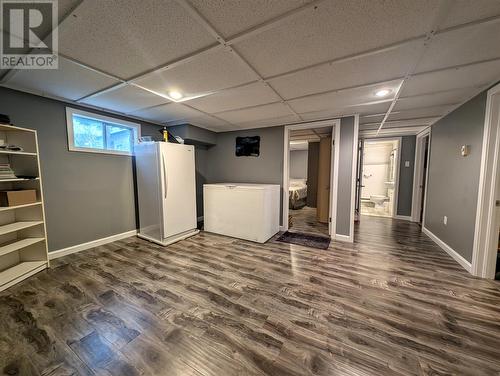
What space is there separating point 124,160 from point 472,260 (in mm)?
5361

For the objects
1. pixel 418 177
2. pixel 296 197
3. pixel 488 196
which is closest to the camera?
pixel 488 196

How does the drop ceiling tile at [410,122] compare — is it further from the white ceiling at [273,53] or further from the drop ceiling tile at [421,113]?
the white ceiling at [273,53]

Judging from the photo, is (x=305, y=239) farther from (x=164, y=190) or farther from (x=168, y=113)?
(x=168, y=113)

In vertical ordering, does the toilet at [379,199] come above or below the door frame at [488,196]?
below

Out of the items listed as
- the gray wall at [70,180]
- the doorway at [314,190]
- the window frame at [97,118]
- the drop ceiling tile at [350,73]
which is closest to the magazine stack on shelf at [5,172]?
the gray wall at [70,180]

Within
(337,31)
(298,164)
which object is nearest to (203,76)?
(337,31)

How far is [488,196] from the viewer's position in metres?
2.19

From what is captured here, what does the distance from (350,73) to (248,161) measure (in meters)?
2.76

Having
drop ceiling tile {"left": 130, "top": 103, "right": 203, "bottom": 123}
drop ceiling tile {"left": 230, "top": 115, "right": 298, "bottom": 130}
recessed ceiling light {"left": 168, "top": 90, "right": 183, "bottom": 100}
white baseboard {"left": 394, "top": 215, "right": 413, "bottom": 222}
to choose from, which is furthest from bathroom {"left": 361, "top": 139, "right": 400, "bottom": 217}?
recessed ceiling light {"left": 168, "top": 90, "right": 183, "bottom": 100}

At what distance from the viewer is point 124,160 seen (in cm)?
346

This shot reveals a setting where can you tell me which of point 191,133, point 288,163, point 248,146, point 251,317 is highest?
point 191,133

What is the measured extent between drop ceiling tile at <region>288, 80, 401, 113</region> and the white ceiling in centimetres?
1

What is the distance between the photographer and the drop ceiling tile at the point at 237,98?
7.28 ft

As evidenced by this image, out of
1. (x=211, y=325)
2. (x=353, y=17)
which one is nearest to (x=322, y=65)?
(x=353, y=17)
